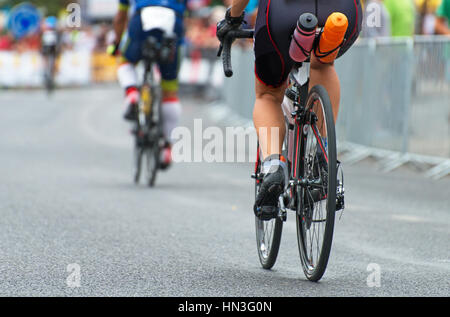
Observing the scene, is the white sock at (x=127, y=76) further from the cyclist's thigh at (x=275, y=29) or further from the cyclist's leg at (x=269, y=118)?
the cyclist's thigh at (x=275, y=29)

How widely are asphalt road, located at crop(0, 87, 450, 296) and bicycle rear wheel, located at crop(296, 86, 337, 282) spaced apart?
0.17 m

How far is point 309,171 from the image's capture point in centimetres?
478

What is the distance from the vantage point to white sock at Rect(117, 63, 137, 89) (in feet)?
31.2

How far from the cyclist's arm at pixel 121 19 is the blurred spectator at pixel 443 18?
5155 mm

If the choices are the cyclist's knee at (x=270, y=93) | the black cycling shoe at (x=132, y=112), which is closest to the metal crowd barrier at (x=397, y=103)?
the black cycling shoe at (x=132, y=112)

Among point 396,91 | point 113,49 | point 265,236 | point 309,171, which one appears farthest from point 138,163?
point 309,171

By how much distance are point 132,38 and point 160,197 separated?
5.32ft

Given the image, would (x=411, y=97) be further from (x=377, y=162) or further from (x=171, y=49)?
(x=171, y=49)

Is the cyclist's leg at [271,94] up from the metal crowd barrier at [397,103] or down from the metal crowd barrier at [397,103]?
up

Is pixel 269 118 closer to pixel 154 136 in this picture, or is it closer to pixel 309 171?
pixel 309 171

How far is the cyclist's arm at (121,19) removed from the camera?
9.59 m

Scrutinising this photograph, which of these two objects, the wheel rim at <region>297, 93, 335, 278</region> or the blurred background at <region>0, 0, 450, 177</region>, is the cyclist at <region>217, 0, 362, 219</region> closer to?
the wheel rim at <region>297, 93, 335, 278</region>

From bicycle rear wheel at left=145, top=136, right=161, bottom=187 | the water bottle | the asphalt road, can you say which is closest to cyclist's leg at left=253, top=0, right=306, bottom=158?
the water bottle
